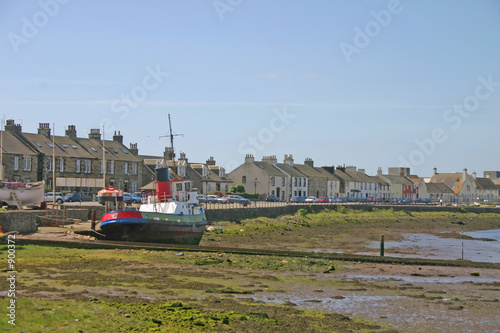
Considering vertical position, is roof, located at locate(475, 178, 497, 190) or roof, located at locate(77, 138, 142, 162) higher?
roof, located at locate(77, 138, 142, 162)

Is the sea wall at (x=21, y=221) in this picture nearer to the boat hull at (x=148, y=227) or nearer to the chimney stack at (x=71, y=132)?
the boat hull at (x=148, y=227)

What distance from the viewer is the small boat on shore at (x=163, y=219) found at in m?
31.4

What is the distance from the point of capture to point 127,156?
249ft

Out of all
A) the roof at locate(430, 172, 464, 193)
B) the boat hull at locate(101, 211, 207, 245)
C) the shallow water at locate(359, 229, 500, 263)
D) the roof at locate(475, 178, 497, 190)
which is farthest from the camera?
the roof at locate(475, 178, 497, 190)

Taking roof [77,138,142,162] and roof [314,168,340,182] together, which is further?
roof [314,168,340,182]

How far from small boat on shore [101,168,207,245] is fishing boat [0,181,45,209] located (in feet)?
28.5

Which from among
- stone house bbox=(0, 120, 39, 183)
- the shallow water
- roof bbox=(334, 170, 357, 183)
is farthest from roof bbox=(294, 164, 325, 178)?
the shallow water

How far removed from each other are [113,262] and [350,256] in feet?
36.5

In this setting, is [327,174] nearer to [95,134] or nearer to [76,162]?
[95,134]

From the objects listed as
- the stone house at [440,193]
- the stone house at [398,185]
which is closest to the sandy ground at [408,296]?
the stone house at [398,185]

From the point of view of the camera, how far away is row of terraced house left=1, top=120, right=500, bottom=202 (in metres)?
62.9

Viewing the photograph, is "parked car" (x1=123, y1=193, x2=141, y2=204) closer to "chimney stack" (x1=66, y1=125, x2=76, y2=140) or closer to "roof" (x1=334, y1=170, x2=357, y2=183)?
"chimney stack" (x1=66, y1=125, x2=76, y2=140)

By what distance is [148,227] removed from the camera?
3186cm

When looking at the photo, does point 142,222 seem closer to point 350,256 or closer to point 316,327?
point 350,256
